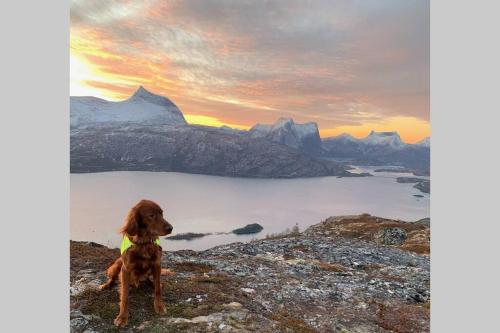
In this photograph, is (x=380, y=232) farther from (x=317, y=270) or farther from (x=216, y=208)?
(x=216, y=208)

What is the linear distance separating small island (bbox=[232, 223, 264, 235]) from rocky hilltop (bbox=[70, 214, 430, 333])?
105 meters

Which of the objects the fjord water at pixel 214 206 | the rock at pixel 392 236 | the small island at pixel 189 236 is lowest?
the small island at pixel 189 236

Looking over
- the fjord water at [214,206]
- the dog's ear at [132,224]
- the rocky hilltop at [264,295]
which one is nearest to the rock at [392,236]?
the rocky hilltop at [264,295]

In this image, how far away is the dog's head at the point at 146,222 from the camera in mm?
8625

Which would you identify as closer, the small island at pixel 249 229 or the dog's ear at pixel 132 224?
the dog's ear at pixel 132 224

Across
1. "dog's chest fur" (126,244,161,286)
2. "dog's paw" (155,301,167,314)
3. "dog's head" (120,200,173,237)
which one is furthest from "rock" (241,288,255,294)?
"dog's head" (120,200,173,237)

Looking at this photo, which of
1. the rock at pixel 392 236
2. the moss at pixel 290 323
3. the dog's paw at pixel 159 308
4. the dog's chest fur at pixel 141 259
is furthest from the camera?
the rock at pixel 392 236

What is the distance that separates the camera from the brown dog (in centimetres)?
864

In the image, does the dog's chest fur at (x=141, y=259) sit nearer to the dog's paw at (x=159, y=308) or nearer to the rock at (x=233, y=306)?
the dog's paw at (x=159, y=308)

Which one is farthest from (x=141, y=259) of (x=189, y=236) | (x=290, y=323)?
(x=189, y=236)

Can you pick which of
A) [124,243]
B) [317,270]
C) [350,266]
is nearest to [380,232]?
[350,266]

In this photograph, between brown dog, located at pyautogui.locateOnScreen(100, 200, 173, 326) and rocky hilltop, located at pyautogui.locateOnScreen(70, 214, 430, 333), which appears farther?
rocky hilltop, located at pyautogui.locateOnScreen(70, 214, 430, 333)

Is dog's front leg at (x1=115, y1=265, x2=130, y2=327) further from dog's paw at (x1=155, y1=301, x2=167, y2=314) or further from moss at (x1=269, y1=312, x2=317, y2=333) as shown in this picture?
moss at (x1=269, y1=312, x2=317, y2=333)

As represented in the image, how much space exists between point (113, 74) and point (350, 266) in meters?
51.6
